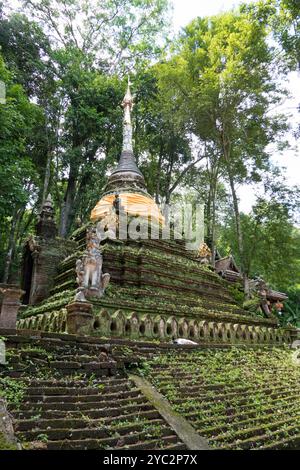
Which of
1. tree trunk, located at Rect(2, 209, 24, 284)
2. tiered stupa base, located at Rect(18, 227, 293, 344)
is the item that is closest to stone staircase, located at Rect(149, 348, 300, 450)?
tiered stupa base, located at Rect(18, 227, 293, 344)

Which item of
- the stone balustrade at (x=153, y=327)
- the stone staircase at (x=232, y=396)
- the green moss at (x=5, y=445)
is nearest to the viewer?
the green moss at (x=5, y=445)

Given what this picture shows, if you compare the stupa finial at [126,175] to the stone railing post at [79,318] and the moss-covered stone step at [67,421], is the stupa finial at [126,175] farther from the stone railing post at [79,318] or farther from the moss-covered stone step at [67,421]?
the moss-covered stone step at [67,421]

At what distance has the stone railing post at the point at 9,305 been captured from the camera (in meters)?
6.68

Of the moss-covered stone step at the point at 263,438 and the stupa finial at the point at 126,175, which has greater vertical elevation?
the stupa finial at the point at 126,175

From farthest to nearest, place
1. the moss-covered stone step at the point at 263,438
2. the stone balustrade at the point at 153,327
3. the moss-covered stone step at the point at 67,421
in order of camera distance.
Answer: the stone balustrade at the point at 153,327, the moss-covered stone step at the point at 263,438, the moss-covered stone step at the point at 67,421

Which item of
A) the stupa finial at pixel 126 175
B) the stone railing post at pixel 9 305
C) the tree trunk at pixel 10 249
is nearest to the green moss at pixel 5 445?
the stone railing post at pixel 9 305

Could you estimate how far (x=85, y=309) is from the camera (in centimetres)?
783

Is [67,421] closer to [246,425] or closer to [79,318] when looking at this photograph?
[246,425]

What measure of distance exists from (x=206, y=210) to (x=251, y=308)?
38.6ft

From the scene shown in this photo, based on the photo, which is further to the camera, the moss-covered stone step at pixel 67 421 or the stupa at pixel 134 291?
the stupa at pixel 134 291

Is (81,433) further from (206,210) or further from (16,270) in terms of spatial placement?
(206,210)

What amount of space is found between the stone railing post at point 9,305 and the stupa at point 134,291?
4.32 ft

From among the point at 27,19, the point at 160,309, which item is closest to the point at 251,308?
the point at 160,309

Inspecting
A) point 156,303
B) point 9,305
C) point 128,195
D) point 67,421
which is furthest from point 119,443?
point 128,195
